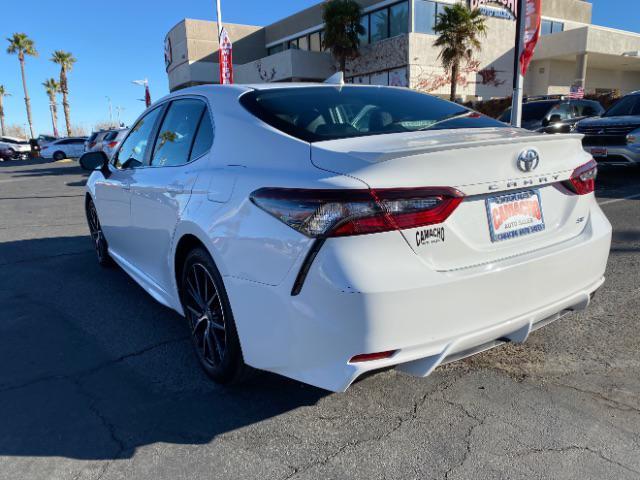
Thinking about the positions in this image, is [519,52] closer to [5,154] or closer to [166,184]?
→ [166,184]

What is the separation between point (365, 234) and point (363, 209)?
97 mm

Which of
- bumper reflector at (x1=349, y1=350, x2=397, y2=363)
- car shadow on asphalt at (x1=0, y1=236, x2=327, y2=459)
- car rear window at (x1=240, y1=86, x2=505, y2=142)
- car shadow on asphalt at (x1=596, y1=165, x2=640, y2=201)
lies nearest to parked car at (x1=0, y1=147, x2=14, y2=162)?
car shadow on asphalt at (x1=0, y1=236, x2=327, y2=459)

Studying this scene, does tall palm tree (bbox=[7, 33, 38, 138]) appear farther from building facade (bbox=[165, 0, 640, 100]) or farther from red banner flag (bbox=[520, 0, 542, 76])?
red banner flag (bbox=[520, 0, 542, 76])

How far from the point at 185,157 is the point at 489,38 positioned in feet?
108

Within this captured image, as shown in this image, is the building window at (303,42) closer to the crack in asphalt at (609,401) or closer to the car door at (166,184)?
the car door at (166,184)

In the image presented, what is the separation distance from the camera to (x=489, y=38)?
104ft

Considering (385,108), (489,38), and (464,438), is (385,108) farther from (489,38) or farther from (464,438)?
(489,38)

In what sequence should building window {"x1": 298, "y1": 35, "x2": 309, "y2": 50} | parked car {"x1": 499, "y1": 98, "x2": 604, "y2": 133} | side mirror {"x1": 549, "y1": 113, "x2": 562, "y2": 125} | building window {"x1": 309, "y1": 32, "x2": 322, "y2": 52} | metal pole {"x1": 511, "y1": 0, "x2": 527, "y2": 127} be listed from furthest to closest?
1. building window {"x1": 298, "y1": 35, "x2": 309, "y2": 50}
2. building window {"x1": 309, "y1": 32, "x2": 322, "y2": 52}
3. parked car {"x1": 499, "y1": 98, "x2": 604, "y2": 133}
4. side mirror {"x1": 549, "y1": 113, "x2": 562, "y2": 125}
5. metal pole {"x1": 511, "y1": 0, "x2": 527, "y2": 127}

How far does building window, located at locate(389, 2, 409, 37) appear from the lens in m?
28.3

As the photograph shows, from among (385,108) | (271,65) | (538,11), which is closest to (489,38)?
(271,65)

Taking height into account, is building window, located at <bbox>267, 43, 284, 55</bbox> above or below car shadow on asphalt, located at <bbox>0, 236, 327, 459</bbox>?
above

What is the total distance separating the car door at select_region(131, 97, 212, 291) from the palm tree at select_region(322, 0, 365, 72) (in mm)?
29232

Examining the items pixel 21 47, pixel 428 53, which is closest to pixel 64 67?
pixel 21 47

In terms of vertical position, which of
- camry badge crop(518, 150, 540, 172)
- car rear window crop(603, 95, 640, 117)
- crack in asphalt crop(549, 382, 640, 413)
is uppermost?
car rear window crop(603, 95, 640, 117)
